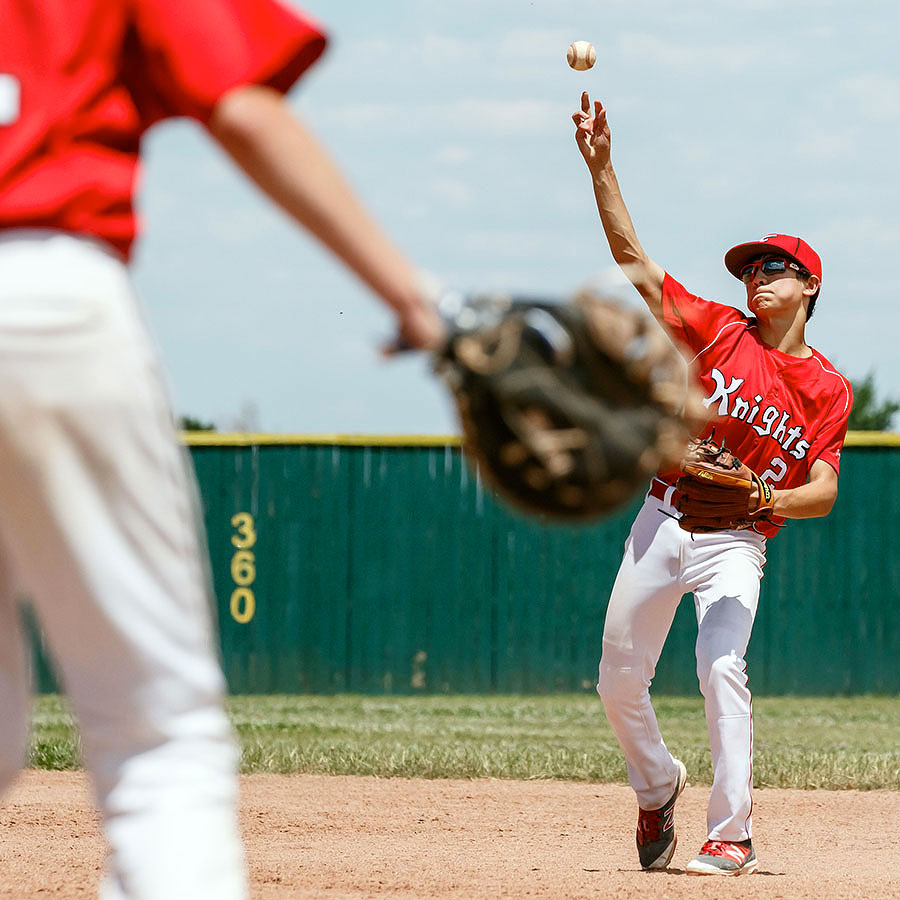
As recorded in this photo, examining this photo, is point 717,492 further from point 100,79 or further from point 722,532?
point 100,79

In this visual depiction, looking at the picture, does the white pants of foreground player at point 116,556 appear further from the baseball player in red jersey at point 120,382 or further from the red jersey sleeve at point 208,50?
the red jersey sleeve at point 208,50

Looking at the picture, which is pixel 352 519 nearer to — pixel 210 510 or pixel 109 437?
pixel 210 510

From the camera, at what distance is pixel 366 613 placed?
13.9 m

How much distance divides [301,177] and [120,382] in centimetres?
35

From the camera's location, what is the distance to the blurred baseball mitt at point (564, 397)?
205 cm

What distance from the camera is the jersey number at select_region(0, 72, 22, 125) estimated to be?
1.88m

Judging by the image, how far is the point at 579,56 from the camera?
244 inches

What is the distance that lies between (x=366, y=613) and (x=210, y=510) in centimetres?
176

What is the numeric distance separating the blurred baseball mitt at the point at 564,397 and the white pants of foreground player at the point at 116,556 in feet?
1.41

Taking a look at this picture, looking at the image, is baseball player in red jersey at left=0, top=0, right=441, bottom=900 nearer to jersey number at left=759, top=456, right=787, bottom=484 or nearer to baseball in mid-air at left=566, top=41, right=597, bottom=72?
jersey number at left=759, top=456, right=787, bottom=484

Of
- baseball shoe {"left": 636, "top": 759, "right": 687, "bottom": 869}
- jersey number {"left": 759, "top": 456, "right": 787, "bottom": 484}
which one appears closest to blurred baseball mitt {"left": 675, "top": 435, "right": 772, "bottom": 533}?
jersey number {"left": 759, "top": 456, "right": 787, "bottom": 484}

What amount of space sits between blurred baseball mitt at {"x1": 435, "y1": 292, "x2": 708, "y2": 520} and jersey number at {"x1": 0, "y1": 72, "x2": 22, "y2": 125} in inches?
24.5

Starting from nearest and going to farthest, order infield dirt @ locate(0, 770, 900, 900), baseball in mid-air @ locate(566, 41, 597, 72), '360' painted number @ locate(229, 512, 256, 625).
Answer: infield dirt @ locate(0, 770, 900, 900), baseball in mid-air @ locate(566, 41, 597, 72), '360' painted number @ locate(229, 512, 256, 625)

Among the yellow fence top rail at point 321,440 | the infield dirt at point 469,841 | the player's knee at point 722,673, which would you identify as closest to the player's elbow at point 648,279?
the player's knee at point 722,673
